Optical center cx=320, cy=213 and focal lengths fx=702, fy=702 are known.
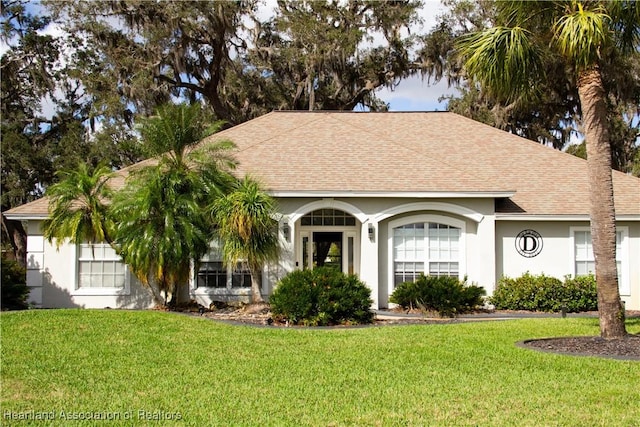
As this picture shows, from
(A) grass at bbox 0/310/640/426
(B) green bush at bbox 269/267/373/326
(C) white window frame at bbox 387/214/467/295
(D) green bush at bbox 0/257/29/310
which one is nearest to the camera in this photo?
(A) grass at bbox 0/310/640/426

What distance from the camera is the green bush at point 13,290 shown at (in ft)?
60.6

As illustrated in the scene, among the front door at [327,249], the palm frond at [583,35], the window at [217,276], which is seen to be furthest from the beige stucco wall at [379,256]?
the palm frond at [583,35]

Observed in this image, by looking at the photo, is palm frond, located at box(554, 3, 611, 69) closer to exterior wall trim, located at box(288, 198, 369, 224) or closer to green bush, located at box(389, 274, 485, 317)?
green bush, located at box(389, 274, 485, 317)

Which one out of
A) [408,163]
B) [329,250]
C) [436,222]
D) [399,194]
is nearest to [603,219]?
[399,194]

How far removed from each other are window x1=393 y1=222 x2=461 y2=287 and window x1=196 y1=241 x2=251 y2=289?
4.15 meters

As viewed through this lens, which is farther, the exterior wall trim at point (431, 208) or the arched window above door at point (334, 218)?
the arched window above door at point (334, 218)

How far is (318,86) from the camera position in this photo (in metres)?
33.3

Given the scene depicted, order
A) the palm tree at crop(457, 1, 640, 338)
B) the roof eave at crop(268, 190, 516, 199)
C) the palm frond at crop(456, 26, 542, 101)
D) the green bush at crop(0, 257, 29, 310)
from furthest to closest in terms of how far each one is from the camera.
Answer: the green bush at crop(0, 257, 29, 310) → the roof eave at crop(268, 190, 516, 199) → the palm frond at crop(456, 26, 542, 101) → the palm tree at crop(457, 1, 640, 338)

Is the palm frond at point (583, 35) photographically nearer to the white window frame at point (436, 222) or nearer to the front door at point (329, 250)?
the white window frame at point (436, 222)

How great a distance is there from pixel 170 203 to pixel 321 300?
4.62 metres

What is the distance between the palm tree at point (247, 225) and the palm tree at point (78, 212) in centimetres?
296

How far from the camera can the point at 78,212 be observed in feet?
57.4

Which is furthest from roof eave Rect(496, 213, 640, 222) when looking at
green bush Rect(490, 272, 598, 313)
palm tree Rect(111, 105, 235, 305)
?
palm tree Rect(111, 105, 235, 305)

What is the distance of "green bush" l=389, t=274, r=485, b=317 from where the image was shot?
665 inches
